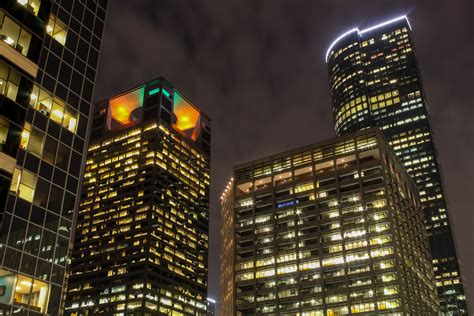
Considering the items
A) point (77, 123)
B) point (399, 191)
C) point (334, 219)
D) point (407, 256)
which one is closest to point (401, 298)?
point (407, 256)

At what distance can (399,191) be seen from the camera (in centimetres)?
18112

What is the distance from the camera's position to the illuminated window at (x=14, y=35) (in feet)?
145

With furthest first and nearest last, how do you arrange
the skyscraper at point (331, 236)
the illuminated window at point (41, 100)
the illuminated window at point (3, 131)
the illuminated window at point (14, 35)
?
the skyscraper at point (331, 236)
the illuminated window at point (41, 100)
the illuminated window at point (14, 35)
the illuminated window at point (3, 131)

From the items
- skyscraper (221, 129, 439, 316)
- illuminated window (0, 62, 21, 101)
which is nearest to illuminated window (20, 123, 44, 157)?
illuminated window (0, 62, 21, 101)

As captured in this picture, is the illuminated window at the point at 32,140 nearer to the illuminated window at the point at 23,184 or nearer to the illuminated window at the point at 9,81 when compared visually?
the illuminated window at the point at 23,184

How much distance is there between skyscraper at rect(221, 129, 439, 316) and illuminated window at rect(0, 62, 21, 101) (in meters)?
128

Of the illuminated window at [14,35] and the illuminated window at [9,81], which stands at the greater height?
the illuminated window at [14,35]

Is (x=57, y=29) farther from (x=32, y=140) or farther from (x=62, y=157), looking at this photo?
(x=62, y=157)

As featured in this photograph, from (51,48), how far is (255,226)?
13675 centimetres

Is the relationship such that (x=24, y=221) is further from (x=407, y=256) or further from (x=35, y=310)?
(x=407, y=256)

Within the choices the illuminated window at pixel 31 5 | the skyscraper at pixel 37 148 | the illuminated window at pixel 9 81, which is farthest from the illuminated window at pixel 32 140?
the illuminated window at pixel 31 5

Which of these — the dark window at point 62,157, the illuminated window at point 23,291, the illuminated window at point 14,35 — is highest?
the illuminated window at point 14,35

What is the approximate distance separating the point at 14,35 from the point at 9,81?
14.9 ft

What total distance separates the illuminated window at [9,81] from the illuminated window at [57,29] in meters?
12.7
